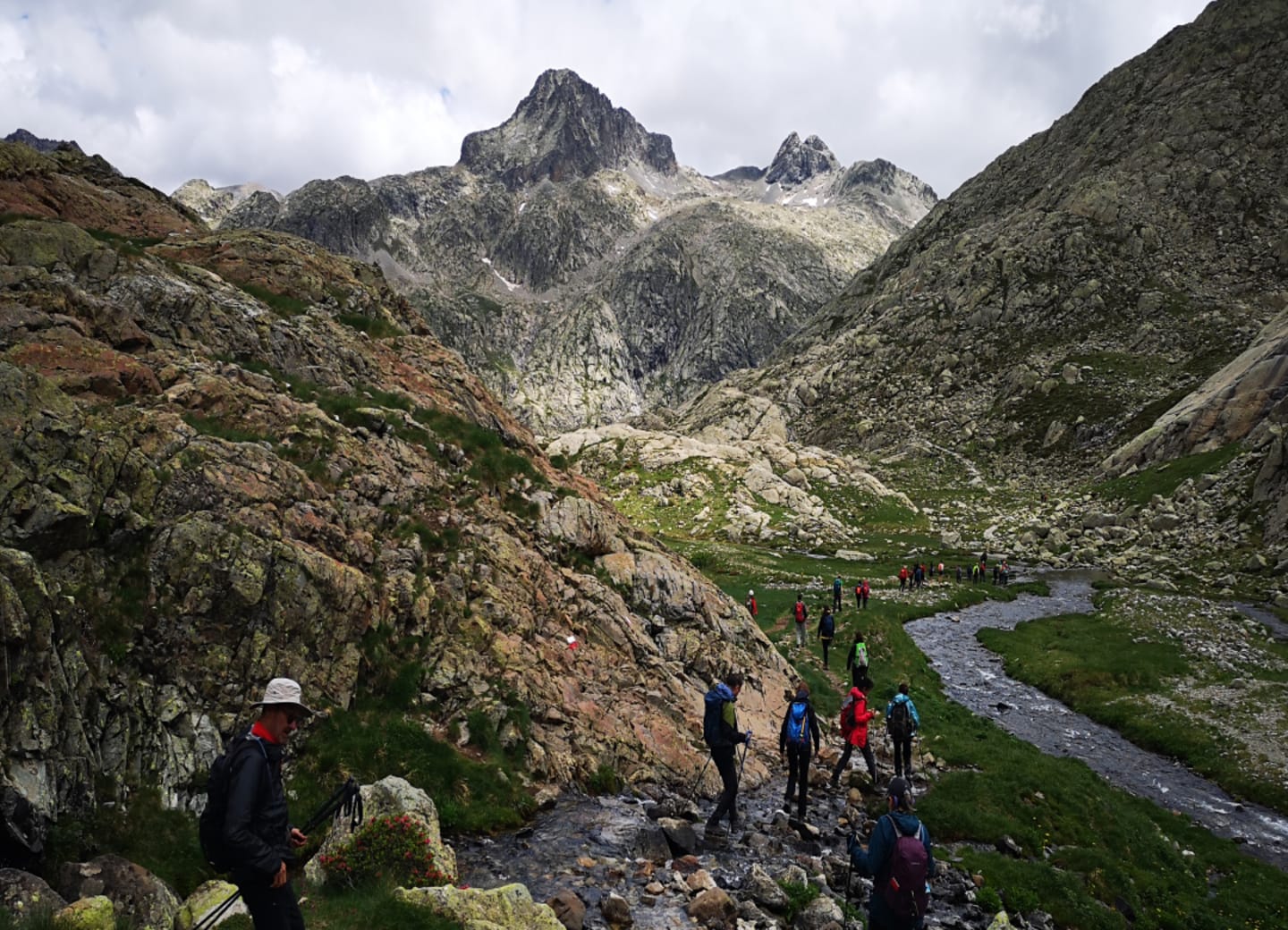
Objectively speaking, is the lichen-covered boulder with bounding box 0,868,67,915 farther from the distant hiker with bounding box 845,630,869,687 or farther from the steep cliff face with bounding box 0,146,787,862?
the distant hiker with bounding box 845,630,869,687

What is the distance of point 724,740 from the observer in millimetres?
16359

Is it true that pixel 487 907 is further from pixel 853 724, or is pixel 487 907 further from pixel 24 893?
pixel 853 724

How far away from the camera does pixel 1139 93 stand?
162m

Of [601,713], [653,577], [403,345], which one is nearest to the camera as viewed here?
[601,713]

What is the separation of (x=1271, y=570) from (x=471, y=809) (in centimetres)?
7112

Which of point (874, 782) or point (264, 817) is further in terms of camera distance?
point (874, 782)

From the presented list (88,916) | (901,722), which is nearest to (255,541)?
(88,916)

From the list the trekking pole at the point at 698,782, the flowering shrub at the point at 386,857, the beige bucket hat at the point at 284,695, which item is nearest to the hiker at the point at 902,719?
the trekking pole at the point at 698,782

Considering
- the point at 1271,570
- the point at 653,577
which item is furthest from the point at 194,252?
the point at 1271,570

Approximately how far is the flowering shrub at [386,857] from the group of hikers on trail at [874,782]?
736 cm

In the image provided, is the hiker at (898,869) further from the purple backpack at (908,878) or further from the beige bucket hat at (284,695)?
the beige bucket hat at (284,695)

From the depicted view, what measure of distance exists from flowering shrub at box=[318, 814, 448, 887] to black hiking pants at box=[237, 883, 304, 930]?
3354mm

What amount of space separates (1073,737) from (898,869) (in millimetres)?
27339

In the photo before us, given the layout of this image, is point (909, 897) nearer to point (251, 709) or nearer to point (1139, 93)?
point (251, 709)
